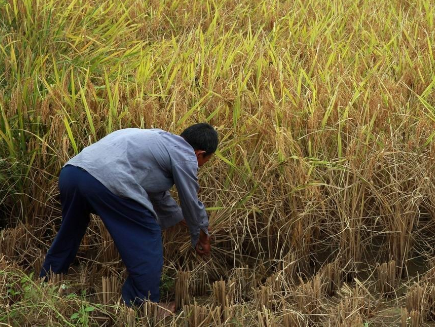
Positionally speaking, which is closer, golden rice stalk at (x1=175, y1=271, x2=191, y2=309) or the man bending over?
the man bending over

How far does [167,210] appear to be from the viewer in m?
3.18

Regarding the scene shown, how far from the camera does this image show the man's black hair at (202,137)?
299 centimetres

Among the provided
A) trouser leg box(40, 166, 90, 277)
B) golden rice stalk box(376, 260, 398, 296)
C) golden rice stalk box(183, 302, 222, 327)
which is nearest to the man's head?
trouser leg box(40, 166, 90, 277)

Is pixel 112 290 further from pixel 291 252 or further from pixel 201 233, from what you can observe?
pixel 291 252

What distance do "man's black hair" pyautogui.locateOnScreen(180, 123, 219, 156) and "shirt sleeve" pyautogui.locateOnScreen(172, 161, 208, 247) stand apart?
0.30 feet

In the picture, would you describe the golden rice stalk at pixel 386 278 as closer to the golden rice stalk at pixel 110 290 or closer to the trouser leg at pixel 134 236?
the trouser leg at pixel 134 236

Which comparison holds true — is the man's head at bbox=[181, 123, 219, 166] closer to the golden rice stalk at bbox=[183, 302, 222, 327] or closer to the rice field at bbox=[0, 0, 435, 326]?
the rice field at bbox=[0, 0, 435, 326]

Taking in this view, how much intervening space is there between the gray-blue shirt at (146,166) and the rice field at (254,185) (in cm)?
33

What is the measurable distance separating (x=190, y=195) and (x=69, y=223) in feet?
1.69

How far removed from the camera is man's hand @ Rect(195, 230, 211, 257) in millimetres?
3100

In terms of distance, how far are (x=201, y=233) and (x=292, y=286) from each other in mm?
439

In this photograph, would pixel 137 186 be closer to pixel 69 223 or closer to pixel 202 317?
pixel 69 223

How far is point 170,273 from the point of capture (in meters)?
3.35

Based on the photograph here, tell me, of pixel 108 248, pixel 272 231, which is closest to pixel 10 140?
pixel 108 248
